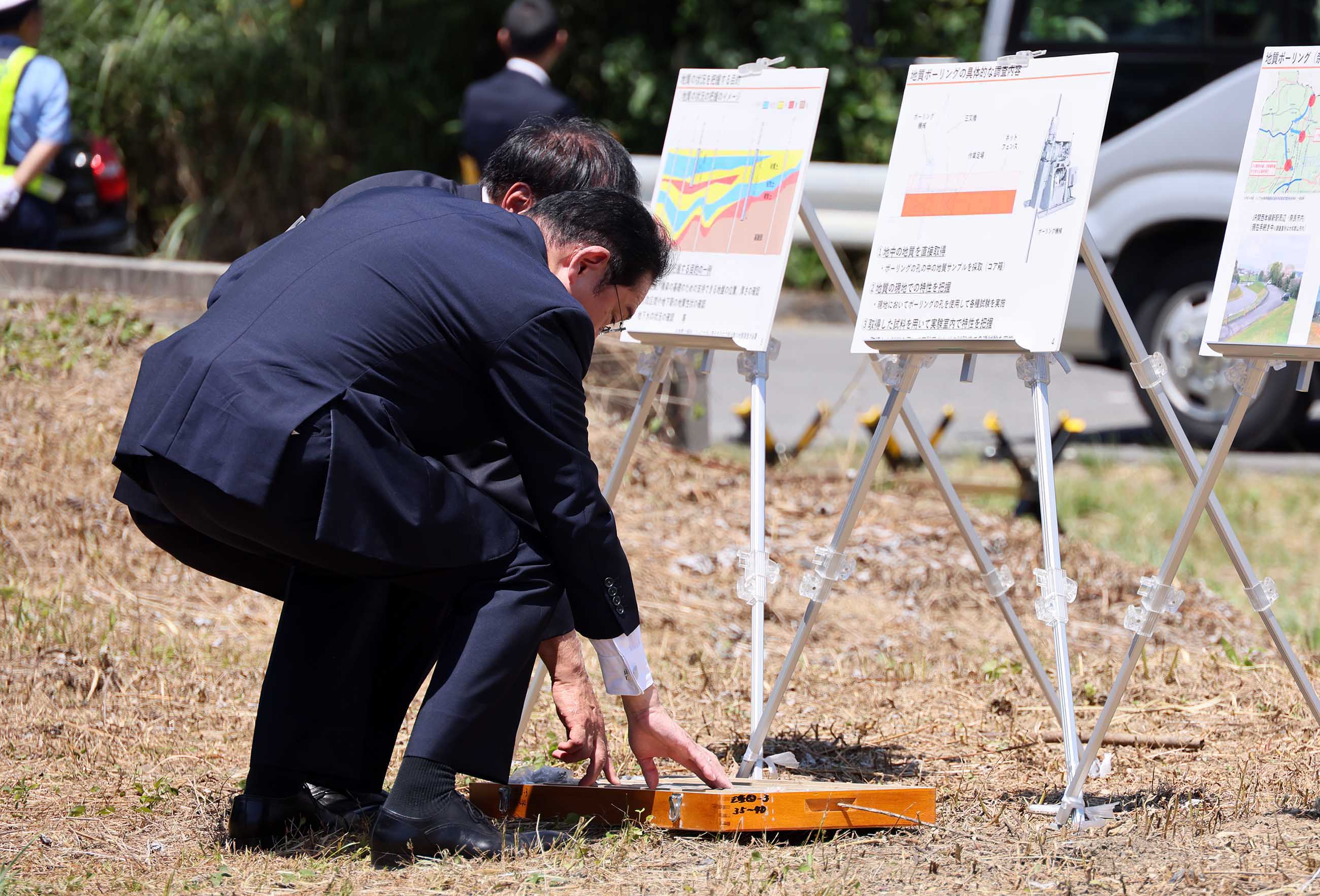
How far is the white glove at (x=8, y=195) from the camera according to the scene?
6148 millimetres

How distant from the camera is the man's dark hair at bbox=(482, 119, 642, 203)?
3291 mm

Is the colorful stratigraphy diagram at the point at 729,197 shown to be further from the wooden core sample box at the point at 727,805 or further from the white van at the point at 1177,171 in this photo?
the white van at the point at 1177,171

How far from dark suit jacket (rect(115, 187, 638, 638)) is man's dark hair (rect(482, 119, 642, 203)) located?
0.40m

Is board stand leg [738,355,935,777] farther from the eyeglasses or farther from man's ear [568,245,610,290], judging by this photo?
man's ear [568,245,610,290]

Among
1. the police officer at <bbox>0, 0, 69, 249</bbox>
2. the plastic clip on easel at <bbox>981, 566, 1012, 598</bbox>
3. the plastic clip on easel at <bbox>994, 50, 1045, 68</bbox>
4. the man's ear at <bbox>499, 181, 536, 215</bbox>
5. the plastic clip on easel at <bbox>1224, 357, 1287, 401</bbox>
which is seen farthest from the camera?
the police officer at <bbox>0, 0, 69, 249</bbox>

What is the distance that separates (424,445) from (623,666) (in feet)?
1.85

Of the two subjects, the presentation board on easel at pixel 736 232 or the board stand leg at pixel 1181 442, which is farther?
the presentation board on easel at pixel 736 232

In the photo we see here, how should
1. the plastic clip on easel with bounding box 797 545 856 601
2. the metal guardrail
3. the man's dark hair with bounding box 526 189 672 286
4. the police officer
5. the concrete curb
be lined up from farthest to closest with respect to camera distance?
1. the metal guardrail
2. the concrete curb
3. the police officer
4. the plastic clip on easel with bounding box 797 545 856 601
5. the man's dark hair with bounding box 526 189 672 286

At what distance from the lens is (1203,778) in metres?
3.46

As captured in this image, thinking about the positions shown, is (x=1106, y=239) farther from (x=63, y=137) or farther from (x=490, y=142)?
(x=63, y=137)

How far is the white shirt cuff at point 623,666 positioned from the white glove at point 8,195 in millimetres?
4306

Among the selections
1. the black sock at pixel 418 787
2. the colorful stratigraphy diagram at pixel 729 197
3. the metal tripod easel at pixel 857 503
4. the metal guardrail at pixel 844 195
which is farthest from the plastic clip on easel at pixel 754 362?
the metal guardrail at pixel 844 195

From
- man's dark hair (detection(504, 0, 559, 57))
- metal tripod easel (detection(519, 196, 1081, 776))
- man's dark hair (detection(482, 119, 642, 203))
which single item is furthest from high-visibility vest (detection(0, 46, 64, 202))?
metal tripod easel (detection(519, 196, 1081, 776))

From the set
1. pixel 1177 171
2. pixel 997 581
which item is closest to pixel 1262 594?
pixel 997 581
